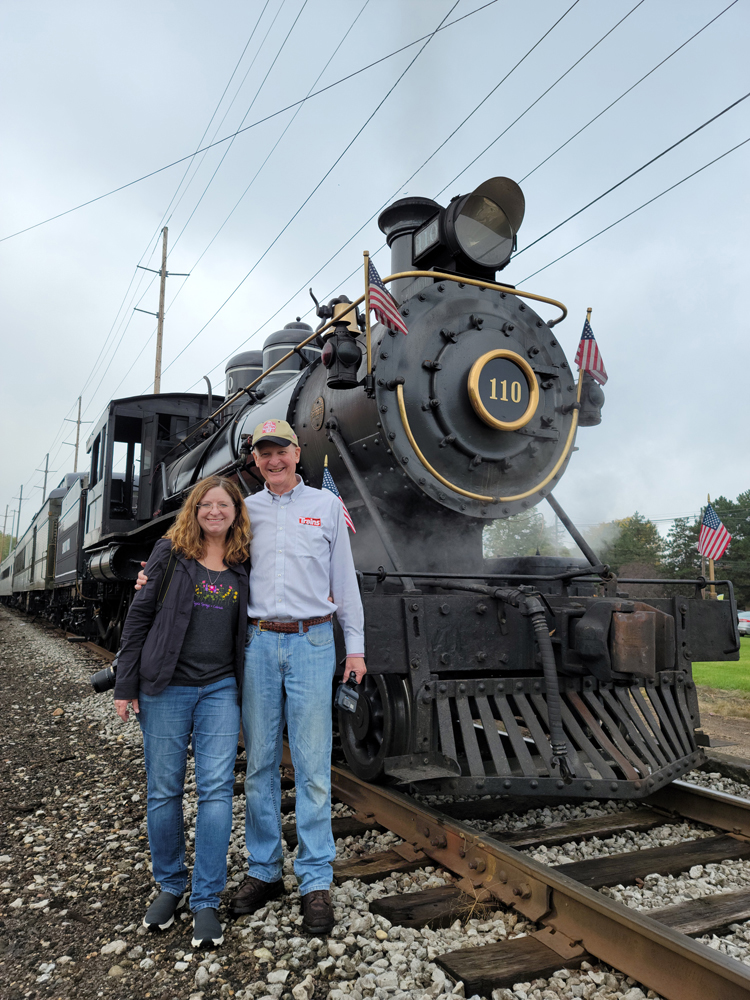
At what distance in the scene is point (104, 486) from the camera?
8.91 metres

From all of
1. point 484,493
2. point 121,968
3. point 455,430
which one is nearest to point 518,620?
point 484,493

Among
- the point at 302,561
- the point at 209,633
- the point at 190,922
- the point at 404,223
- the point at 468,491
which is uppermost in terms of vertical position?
the point at 404,223

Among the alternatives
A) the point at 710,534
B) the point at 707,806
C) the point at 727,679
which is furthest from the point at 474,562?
the point at 727,679

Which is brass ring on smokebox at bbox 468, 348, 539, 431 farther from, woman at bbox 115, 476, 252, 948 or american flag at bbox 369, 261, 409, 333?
woman at bbox 115, 476, 252, 948

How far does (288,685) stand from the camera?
268cm

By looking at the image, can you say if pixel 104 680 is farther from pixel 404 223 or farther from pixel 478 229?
pixel 404 223

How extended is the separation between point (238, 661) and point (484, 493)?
75.7 inches

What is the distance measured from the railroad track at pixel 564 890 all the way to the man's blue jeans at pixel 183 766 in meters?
0.65

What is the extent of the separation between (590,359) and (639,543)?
893 inches

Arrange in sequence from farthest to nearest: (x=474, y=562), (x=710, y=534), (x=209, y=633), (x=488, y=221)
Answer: (x=710, y=534) < (x=488, y=221) < (x=474, y=562) < (x=209, y=633)

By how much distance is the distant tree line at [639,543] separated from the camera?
15.2 ft

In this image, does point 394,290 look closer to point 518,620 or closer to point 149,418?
point 518,620

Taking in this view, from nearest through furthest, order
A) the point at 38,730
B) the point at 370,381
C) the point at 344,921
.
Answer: the point at 344,921, the point at 370,381, the point at 38,730

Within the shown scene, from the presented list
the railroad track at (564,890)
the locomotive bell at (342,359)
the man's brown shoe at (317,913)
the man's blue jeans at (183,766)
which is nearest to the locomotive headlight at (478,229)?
the locomotive bell at (342,359)
